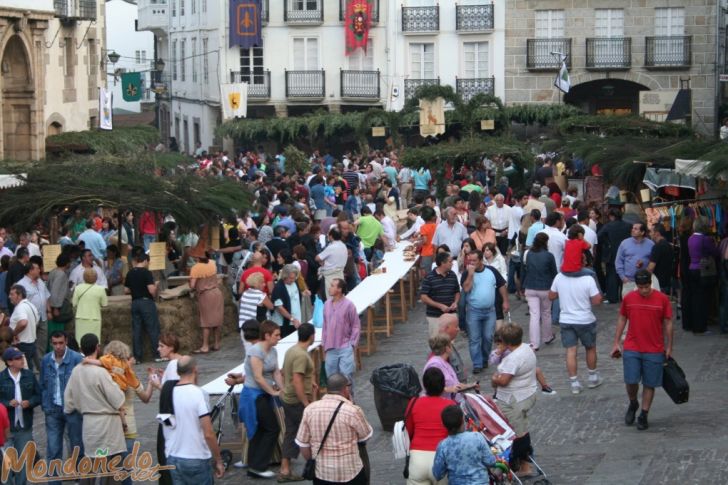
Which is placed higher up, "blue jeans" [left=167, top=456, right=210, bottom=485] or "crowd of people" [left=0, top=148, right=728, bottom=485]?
"crowd of people" [left=0, top=148, right=728, bottom=485]

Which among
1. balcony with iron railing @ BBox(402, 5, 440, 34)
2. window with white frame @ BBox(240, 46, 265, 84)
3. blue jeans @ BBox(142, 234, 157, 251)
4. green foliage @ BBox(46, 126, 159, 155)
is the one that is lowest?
blue jeans @ BBox(142, 234, 157, 251)

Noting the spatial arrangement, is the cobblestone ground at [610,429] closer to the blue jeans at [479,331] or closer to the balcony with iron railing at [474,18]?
the blue jeans at [479,331]

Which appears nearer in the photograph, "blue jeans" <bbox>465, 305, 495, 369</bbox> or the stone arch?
"blue jeans" <bbox>465, 305, 495, 369</bbox>

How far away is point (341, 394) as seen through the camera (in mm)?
11039


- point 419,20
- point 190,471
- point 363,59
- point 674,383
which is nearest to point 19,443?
point 190,471

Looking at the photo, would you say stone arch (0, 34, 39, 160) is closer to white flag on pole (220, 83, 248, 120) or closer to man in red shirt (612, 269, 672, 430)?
white flag on pole (220, 83, 248, 120)

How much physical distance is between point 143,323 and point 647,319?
792 centimetres

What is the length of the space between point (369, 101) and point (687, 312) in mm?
33320

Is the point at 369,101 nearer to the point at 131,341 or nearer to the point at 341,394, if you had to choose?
the point at 131,341

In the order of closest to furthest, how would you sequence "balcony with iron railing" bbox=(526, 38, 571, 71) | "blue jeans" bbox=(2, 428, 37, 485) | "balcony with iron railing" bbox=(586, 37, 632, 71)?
"blue jeans" bbox=(2, 428, 37, 485)
"balcony with iron railing" bbox=(586, 37, 632, 71)
"balcony with iron railing" bbox=(526, 38, 571, 71)

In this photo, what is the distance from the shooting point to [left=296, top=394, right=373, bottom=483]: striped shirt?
35.4 feet

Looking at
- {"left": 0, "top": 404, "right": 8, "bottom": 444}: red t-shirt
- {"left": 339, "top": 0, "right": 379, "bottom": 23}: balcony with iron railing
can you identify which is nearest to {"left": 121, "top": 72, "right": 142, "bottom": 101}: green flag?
{"left": 339, "top": 0, "right": 379, "bottom": 23}: balcony with iron railing

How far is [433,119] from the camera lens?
37.9 meters

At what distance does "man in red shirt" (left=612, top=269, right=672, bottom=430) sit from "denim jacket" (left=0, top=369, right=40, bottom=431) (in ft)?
18.0
